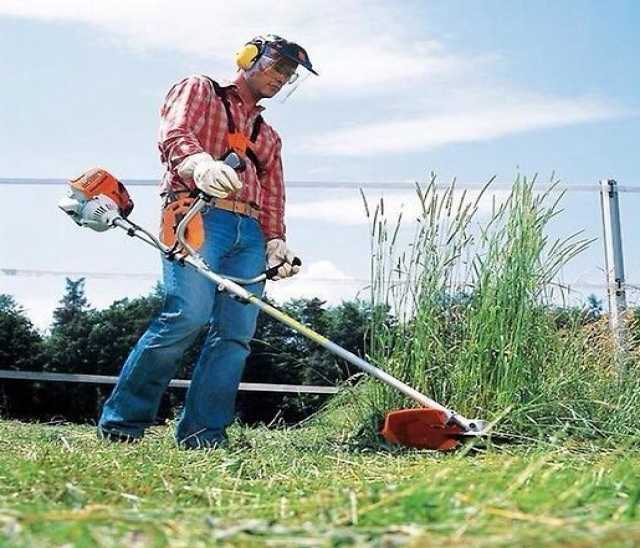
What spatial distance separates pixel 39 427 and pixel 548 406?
7.14 feet

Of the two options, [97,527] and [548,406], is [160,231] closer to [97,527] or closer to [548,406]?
[548,406]

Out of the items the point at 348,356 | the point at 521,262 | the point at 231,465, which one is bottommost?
the point at 231,465

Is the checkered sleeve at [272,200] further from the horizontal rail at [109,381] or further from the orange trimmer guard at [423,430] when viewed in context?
the horizontal rail at [109,381]

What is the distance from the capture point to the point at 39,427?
15.1ft

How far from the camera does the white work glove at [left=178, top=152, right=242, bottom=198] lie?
10.5 feet

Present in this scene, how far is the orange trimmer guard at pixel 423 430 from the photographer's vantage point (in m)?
3.21

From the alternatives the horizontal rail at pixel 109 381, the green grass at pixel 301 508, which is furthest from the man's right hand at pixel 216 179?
the horizontal rail at pixel 109 381

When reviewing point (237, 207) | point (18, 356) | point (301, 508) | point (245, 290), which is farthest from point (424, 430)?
point (18, 356)

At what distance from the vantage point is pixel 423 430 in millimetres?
3270

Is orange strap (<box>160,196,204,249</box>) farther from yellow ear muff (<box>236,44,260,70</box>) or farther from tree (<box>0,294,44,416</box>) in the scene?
tree (<box>0,294,44,416</box>)

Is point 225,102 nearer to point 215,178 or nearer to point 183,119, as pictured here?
point 183,119

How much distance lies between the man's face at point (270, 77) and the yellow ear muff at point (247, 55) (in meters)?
0.03

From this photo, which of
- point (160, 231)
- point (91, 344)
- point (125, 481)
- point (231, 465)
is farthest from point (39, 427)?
point (125, 481)

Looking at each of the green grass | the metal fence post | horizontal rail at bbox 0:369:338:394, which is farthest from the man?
the metal fence post
